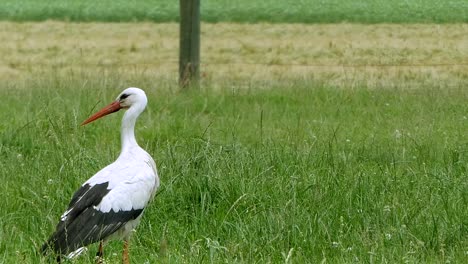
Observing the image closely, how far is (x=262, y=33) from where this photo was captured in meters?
17.5

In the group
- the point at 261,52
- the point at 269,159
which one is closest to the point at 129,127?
the point at 269,159

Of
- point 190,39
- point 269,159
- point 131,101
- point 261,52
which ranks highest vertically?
point 131,101

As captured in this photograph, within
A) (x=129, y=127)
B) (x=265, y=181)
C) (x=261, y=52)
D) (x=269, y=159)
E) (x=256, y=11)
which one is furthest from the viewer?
(x=256, y=11)

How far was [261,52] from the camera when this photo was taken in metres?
15.6

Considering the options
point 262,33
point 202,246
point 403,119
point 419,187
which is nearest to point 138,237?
point 202,246

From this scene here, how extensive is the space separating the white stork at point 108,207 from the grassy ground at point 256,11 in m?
9.58

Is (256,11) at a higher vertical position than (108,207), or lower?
lower

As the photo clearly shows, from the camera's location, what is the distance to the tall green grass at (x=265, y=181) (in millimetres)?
5828

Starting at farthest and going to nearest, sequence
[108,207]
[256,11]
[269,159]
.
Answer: [256,11] → [269,159] → [108,207]

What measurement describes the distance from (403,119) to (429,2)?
669 cm

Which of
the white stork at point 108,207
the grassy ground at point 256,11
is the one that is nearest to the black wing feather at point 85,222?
the white stork at point 108,207

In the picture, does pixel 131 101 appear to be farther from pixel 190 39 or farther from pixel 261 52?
pixel 261 52

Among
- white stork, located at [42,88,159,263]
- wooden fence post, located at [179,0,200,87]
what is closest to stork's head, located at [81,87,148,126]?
white stork, located at [42,88,159,263]

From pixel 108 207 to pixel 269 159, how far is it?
5.76ft
